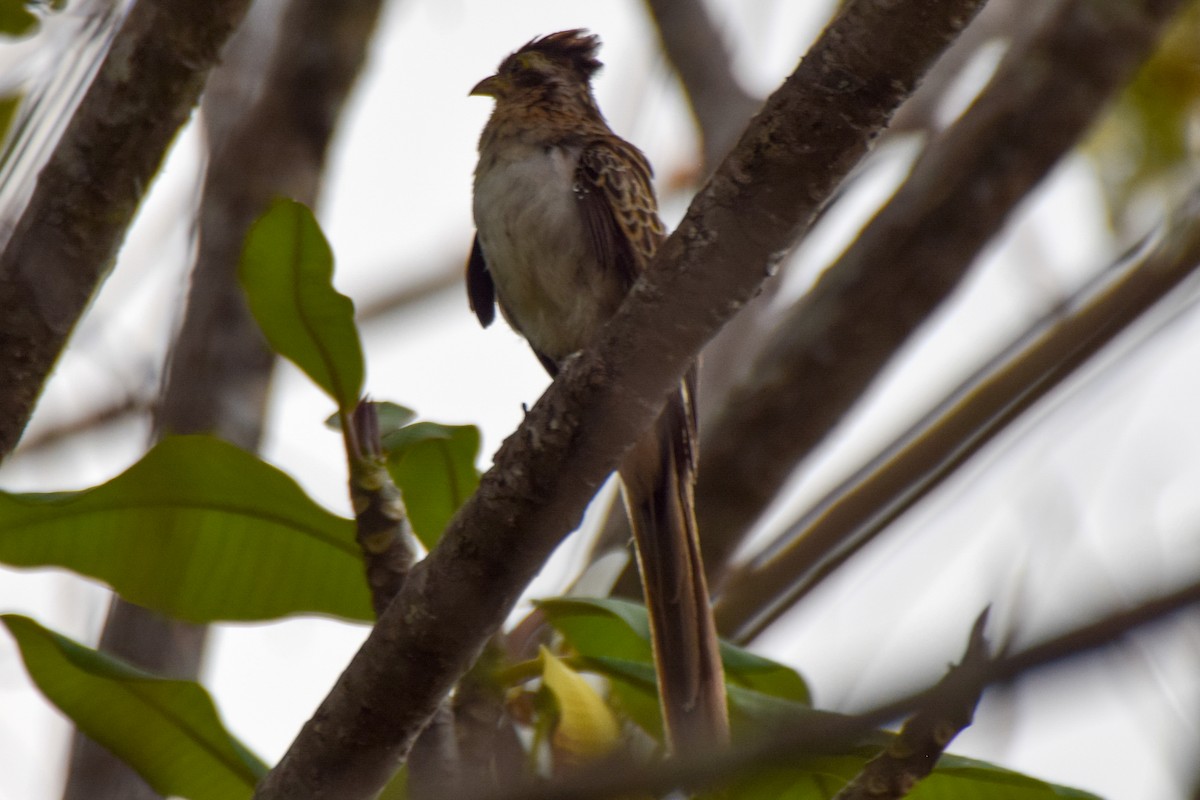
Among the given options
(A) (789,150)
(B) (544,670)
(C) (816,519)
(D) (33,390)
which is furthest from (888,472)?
(D) (33,390)

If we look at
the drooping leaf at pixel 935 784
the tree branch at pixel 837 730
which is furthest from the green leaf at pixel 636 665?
the tree branch at pixel 837 730

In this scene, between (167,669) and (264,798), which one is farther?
(167,669)

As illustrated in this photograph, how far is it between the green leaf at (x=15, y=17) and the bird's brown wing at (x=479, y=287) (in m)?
1.40

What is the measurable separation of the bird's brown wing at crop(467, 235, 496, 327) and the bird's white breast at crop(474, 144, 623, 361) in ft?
0.74

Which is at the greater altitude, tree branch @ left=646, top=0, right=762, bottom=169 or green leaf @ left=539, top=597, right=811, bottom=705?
tree branch @ left=646, top=0, right=762, bottom=169

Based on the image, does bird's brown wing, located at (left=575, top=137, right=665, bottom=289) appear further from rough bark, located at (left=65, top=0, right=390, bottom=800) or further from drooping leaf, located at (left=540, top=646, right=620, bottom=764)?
drooping leaf, located at (left=540, top=646, right=620, bottom=764)

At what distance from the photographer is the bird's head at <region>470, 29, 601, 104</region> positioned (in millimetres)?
4055

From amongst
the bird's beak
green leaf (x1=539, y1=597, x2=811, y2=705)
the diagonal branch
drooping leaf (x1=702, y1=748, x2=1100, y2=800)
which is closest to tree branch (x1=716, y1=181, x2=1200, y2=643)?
green leaf (x1=539, y1=597, x2=811, y2=705)

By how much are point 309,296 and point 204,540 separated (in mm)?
540

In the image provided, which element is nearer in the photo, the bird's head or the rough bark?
the rough bark

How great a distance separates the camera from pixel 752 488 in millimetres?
3797

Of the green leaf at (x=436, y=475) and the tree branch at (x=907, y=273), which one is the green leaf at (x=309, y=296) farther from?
the tree branch at (x=907, y=273)

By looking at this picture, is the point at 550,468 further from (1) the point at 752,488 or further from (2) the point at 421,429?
(1) the point at 752,488

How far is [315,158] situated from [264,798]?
239cm
